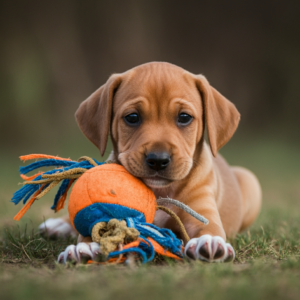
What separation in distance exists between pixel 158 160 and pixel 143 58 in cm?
1695

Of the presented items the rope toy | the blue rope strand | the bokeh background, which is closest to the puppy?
the rope toy

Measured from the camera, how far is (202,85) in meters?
4.25

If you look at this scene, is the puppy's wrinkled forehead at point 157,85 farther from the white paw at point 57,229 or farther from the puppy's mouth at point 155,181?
the white paw at point 57,229

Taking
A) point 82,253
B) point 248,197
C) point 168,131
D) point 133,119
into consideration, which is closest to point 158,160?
point 168,131

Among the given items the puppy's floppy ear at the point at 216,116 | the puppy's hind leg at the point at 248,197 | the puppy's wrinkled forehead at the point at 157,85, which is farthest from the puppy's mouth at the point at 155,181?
the puppy's hind leg at the point at 248,197

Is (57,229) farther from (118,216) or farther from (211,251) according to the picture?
(211,251)

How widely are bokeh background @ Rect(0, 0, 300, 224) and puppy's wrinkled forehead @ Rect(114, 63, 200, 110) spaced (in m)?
9.66

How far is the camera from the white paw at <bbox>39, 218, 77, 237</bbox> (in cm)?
446

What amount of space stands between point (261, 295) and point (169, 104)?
2.15 metres

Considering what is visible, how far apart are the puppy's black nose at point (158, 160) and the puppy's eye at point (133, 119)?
1.97 ft

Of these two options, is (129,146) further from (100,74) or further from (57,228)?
(100,74)

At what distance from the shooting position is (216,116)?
4316 mm

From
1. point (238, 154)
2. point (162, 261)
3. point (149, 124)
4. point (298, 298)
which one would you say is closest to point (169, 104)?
point (149, 124)

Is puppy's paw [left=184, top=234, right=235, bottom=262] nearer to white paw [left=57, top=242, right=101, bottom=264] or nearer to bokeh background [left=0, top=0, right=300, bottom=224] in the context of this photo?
white paw [left=57, top=242, right=101, bottom=264]
